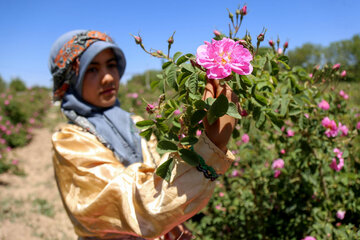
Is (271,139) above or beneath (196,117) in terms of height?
above

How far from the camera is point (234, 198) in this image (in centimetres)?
213

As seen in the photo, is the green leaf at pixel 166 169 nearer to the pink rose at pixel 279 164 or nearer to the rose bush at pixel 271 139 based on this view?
the rose bush at pixel 271 139

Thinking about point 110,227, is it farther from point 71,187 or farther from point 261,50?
point 261,50

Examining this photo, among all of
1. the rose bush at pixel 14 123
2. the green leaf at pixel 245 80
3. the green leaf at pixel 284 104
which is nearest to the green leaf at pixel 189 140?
the green leaf at pixel 245 80

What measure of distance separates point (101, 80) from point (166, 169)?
869mm

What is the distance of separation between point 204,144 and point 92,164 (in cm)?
61

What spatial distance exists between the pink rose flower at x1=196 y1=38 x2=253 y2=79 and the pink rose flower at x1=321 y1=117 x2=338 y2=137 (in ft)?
3.17

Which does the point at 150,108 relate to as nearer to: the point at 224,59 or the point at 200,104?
the point at 200,104

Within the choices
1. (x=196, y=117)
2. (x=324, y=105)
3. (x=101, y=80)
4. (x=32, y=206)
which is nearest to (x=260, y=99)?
(x=196, y=117)

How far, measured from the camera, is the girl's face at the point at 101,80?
151cm

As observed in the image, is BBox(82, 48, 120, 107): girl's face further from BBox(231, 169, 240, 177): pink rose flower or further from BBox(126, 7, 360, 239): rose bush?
BBox(231, 169, 240, 177): pink rose flower

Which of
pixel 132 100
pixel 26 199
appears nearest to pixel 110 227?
pixel 26 199

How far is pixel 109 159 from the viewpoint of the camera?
49.9 inches

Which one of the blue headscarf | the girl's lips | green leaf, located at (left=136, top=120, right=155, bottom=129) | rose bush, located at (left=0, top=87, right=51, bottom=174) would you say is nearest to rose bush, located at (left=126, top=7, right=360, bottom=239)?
green leaf, located at (left=136, top=120, right=155, bottom=129)
